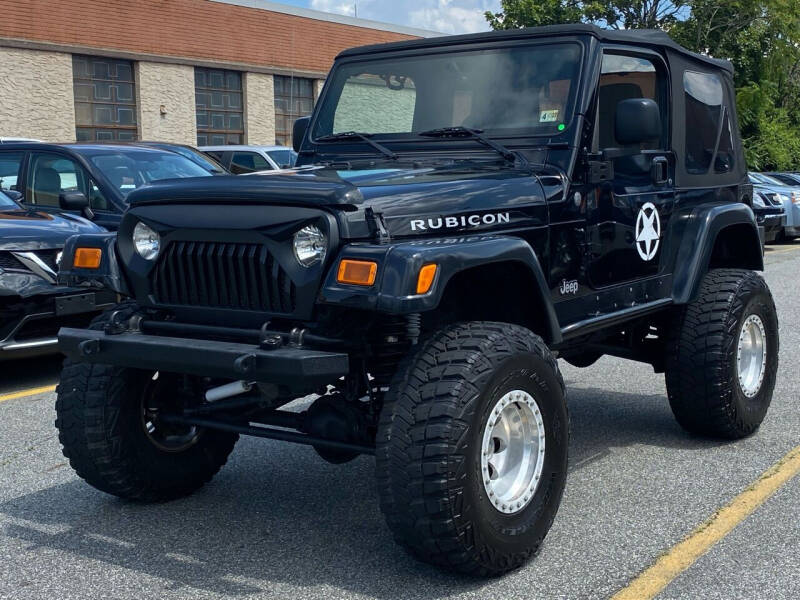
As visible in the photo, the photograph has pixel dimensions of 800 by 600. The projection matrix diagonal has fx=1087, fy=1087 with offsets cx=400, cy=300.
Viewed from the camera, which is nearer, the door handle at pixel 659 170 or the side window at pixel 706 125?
the door handle at pixel 659 170

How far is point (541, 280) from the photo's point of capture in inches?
167

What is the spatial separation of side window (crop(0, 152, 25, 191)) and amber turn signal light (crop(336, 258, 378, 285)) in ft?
22.2

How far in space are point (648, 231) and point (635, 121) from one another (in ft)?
2.50

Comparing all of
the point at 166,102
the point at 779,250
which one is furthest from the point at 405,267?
the point at 166,102

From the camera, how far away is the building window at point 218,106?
99.0 feet

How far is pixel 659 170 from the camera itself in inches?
213

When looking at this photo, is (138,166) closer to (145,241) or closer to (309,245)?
(145,241)

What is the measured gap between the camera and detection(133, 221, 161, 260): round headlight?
14.2ft

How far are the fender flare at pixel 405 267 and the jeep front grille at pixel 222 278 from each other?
9.7 inches

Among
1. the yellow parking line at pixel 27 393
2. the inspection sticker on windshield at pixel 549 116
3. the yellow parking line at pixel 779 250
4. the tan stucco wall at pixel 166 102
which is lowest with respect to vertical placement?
the yellow parking line at pixel 27 393

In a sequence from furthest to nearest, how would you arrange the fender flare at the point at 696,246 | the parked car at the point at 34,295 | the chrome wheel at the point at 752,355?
the parked car at the point at 34,295, the chrome wheel at the point at 752,355, the fender flare at the point at 696,246

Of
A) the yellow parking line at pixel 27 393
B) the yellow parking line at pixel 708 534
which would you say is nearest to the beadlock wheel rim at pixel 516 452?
the yellow parking line at pixel 708 534

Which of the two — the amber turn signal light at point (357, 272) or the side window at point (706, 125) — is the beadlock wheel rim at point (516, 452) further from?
the side window at point (706, 125)

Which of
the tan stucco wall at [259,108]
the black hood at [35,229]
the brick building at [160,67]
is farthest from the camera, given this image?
the tan stucco wall at [259,108]
